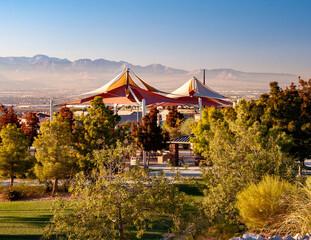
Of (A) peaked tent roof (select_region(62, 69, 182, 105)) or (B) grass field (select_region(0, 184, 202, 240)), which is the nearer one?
(B) grass field (select_region(0, 184, 202, 240))

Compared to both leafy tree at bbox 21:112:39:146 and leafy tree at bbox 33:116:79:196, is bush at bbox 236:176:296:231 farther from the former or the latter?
leafy tree at bbox 21:112:39:146

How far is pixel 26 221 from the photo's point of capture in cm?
1216

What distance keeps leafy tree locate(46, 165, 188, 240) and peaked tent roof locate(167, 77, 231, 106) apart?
97.8 feet

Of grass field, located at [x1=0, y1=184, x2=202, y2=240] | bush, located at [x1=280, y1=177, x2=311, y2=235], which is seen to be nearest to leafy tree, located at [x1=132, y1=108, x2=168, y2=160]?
grass field, located at [x1=0, y1=184, x2=202, y2=240]

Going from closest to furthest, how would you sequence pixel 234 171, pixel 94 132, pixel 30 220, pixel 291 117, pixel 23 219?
pixel 234 171, pixel 30 220, pixel 23 219, pixel 94 132, pixel 291 117

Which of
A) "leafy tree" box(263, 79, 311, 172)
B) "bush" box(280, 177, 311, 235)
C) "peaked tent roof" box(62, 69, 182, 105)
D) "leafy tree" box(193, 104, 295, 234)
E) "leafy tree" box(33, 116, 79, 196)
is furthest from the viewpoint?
"peaked tent roof" box(62, 69, 182, 105)

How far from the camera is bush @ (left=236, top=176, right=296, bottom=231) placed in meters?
8.34

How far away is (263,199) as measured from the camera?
27.6ft

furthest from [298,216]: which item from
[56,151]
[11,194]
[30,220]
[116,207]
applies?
[11,194]

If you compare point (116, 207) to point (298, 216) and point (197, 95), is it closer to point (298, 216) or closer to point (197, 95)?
point (298, 216)

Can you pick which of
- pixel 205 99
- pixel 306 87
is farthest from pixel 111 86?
pixel 306 87

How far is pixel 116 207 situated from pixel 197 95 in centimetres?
3365

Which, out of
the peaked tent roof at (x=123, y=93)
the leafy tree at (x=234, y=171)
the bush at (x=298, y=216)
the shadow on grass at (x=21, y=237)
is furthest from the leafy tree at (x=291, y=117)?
the peaked tent roof at (x=123, y=93)

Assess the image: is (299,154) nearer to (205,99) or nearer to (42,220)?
(42,220)
